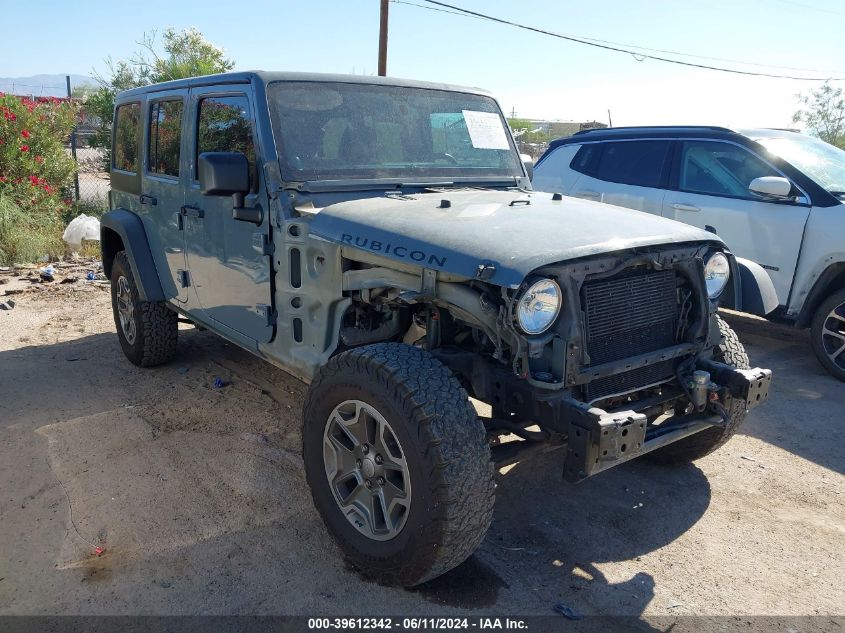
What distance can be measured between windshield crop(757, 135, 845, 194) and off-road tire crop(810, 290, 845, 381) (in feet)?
3.00

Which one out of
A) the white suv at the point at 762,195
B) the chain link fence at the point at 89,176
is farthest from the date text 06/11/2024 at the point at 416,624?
the chain link fence at the point at 89,176

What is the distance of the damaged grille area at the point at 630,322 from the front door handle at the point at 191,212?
8.18 feet

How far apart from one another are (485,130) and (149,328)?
289 cm

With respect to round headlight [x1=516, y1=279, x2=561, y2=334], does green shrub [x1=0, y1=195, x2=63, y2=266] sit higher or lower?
lower

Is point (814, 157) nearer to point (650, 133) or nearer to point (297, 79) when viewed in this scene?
point (650, 133)

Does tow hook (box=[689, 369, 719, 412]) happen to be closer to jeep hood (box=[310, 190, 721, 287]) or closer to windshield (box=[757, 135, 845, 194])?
jeep hood (box=[310, 190, 721, 287])

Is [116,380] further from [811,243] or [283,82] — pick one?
[811,243]

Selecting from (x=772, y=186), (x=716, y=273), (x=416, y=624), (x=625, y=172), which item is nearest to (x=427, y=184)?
(x=716, y=273)

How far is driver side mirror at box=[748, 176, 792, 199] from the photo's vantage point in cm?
553

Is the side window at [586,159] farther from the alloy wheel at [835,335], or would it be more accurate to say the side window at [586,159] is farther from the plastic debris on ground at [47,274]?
the plastic debris on ground at [47,274]

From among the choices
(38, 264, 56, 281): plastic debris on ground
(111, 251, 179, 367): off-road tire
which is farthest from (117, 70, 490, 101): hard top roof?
(38, 264, 56, 281): plastic debris on ground

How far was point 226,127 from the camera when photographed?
13.0ft

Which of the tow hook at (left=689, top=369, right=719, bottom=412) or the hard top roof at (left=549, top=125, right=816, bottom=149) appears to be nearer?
the tow hook at (left=689, top=369, right=719, bottom=412)

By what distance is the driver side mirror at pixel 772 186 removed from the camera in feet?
18.1
